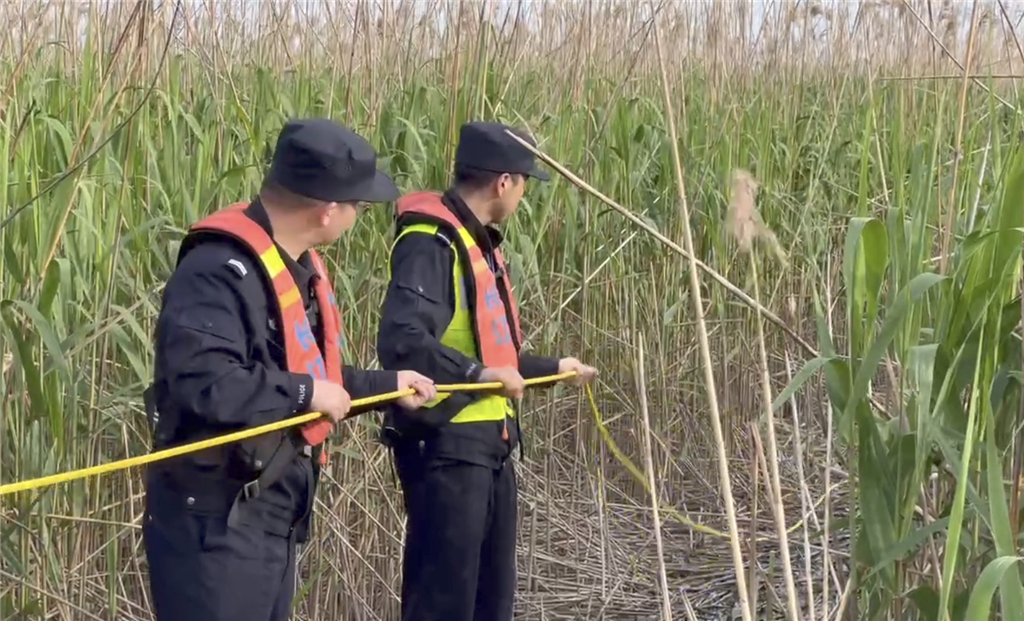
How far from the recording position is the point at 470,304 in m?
2.79

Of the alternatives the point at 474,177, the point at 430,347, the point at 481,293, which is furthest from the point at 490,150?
the point at 430,347

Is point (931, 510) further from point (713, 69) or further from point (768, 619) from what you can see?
point (713, 69)

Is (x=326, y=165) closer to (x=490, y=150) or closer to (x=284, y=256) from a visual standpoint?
(x=284, y=256)

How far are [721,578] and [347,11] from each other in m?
2.11

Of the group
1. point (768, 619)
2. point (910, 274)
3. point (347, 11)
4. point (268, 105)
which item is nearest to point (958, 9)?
point (347, 11)

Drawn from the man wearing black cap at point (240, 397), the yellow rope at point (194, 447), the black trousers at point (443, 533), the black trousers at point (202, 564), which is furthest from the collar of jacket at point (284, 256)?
the black trousers at point (443, 533)

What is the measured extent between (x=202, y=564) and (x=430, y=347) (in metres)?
0.75

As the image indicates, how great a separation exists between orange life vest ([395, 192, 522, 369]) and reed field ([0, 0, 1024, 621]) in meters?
0.42

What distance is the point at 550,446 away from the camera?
3971 mm

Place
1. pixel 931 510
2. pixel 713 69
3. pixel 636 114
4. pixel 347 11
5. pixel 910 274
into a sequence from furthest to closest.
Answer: pixel 713 69
pixel 636 114
pixel 347 11
pixel 931 510
pixel 910 274

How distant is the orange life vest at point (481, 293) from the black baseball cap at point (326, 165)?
0.43 meters

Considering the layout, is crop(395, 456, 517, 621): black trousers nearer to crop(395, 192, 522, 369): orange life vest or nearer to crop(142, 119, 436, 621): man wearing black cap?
crop(395, 192, 522, 369): orange life vest

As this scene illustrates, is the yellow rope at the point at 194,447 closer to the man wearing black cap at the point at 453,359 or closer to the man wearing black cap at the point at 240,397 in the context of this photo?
the man wearing black cap at the point at 240,397

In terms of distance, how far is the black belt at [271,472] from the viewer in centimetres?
206
